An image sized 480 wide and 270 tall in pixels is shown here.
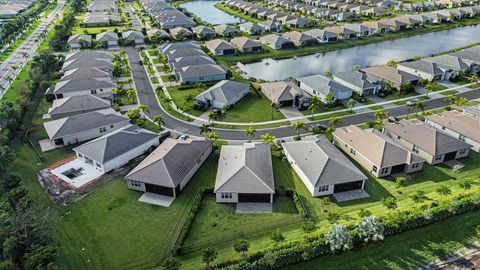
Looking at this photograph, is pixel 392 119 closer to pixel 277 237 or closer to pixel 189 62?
pixel 277 237

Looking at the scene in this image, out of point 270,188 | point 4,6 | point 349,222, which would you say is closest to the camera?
point 349,222

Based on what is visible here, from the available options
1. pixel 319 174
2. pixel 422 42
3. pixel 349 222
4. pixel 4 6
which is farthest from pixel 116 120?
pixel 4 6

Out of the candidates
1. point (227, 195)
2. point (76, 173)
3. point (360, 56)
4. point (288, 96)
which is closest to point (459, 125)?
point (288, 96)

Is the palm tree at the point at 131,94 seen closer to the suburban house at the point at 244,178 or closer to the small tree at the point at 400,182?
the suburban house at the point at 244,178

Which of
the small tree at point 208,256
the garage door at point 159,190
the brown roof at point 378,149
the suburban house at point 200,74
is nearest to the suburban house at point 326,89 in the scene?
the brown roof at point 378,149

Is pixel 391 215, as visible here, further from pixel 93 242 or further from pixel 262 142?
pixel 93 242

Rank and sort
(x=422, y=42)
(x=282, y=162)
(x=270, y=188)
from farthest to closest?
(x=422, y=42)
(x=282, y=162)
(x=270, y=188)
